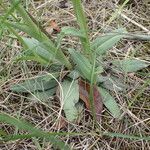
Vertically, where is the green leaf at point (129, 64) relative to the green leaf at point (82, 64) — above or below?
below

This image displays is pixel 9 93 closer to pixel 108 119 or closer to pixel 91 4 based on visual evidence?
pixel 108 119

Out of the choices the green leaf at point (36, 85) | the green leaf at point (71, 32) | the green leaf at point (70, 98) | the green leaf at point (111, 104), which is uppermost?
the green leaf at point (71, 32)

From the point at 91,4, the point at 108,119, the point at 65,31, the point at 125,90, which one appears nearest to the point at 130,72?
the point at 125,90

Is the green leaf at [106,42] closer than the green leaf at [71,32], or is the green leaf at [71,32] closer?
the green leaf at [71,32]

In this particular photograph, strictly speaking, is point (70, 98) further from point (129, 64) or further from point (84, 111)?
point (129, 64)

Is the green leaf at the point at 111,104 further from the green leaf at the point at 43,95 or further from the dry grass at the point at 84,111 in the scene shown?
the green leaf at the point at 43,95

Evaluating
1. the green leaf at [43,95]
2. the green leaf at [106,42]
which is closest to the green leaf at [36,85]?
the green leaf at [43,95]
